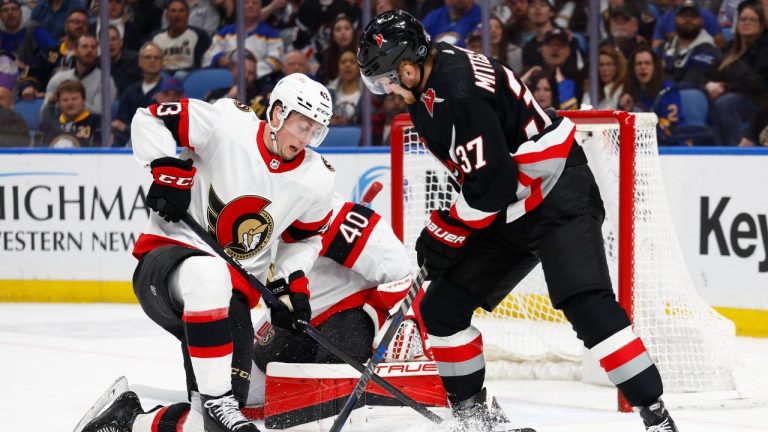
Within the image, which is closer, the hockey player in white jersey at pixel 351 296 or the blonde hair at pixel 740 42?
the hockey player in white jersey at pixel 351 296

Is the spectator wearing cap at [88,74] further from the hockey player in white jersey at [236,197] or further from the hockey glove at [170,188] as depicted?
the hockey glove at [170,188]

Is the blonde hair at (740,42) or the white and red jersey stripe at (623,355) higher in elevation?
the blonde hair at (740,42)

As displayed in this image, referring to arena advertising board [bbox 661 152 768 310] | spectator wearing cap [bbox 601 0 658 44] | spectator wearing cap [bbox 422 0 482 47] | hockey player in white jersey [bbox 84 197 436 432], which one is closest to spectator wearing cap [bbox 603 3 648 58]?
spectator wearing cap [bbox 601 0 658 44]

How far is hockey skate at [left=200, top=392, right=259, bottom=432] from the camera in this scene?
263 cm

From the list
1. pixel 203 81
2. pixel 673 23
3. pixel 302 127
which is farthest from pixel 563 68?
pixel 302 127

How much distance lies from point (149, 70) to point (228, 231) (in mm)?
3654

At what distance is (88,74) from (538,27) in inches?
94.1

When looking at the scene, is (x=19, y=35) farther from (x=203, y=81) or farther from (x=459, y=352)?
(x=459, y=352)

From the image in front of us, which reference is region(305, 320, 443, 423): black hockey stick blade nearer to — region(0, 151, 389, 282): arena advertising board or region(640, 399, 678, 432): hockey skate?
region(640, 399, 678, 432): hockey skate

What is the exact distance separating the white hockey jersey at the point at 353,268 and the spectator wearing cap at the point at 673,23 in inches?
112

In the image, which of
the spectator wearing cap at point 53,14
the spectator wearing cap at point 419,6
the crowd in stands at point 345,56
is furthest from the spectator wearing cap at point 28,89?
the spectator wearing cap at point 419,6

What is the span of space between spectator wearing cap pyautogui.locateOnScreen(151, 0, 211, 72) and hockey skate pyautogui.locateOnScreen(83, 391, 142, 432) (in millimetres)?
3846

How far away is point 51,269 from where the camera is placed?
19.5ft

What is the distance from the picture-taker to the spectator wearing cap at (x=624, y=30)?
227 inches
